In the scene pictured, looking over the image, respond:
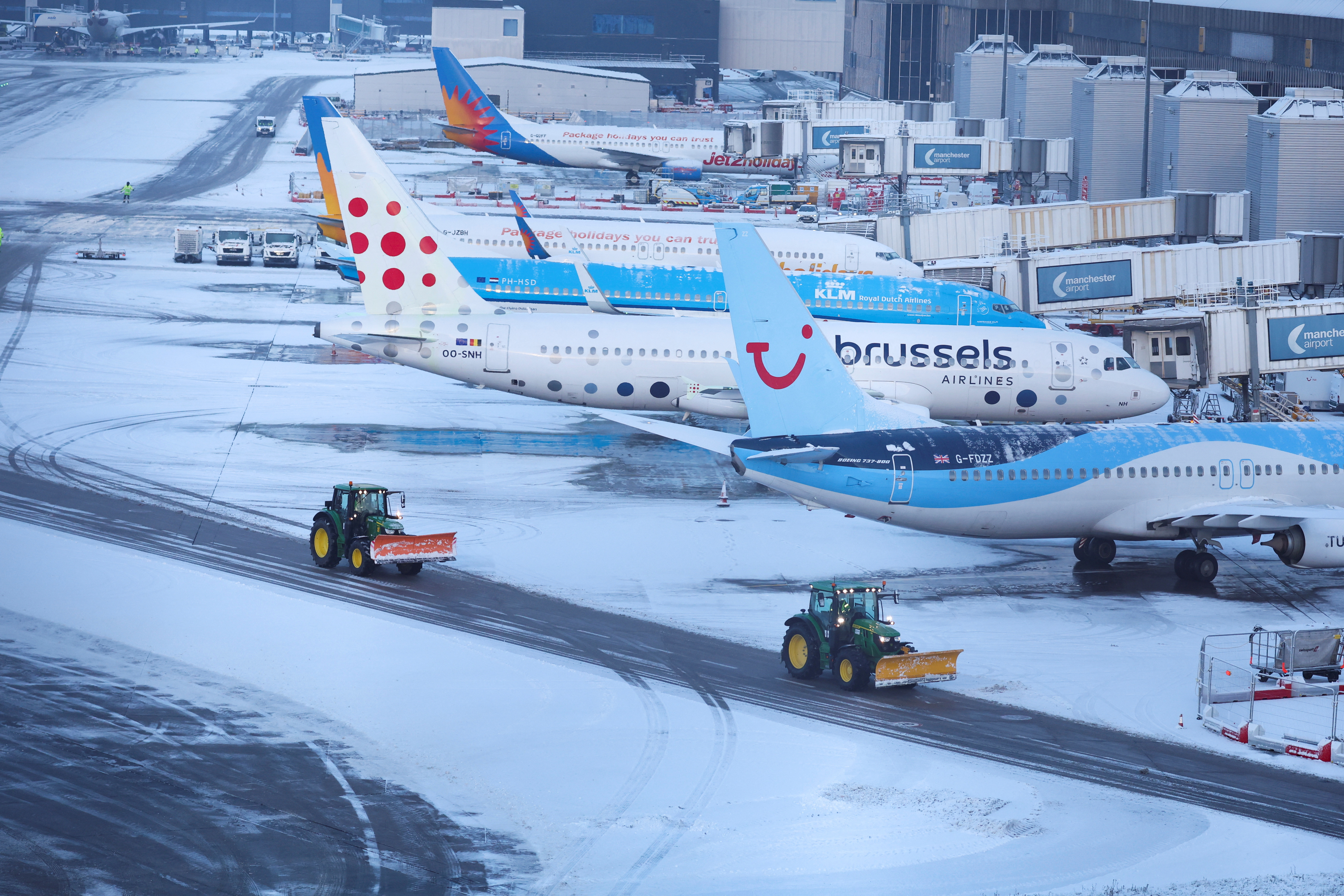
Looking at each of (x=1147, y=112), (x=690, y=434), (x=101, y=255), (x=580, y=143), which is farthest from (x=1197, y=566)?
(x=580, y=143)

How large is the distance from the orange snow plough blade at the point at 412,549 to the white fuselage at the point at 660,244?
124ft

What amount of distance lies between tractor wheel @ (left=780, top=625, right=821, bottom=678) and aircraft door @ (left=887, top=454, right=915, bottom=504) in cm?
630

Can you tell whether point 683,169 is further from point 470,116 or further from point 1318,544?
point 1318,544

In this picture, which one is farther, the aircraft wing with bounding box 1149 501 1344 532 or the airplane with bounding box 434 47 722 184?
the airplane with bounding box 434 47 722 184

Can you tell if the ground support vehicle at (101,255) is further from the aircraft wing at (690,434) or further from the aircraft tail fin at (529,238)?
the aircraft wing at (690,434)

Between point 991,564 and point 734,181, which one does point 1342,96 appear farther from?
point 734,181

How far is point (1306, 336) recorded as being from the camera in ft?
178

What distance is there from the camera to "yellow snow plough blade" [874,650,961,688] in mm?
30375

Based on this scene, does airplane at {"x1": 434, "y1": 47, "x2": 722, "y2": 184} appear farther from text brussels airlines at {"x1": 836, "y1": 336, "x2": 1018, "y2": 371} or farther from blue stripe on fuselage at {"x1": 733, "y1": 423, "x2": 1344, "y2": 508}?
blue stripe on fuselage at {"x1": 733, "y1": 423, "x2": 1344, "y2": 508}

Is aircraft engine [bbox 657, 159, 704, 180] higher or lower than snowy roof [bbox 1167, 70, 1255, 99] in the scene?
lower

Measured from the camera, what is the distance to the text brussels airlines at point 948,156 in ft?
348

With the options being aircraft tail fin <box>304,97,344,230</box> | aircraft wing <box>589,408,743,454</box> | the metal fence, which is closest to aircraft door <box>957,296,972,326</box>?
aircraft tail fin <box>304,97,344,230</box>

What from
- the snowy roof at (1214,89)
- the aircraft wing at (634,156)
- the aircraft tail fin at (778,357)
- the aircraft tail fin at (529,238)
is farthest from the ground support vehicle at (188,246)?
the aircraft tail fin at (778,357)

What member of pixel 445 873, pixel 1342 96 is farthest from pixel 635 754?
pixel 1342 96
